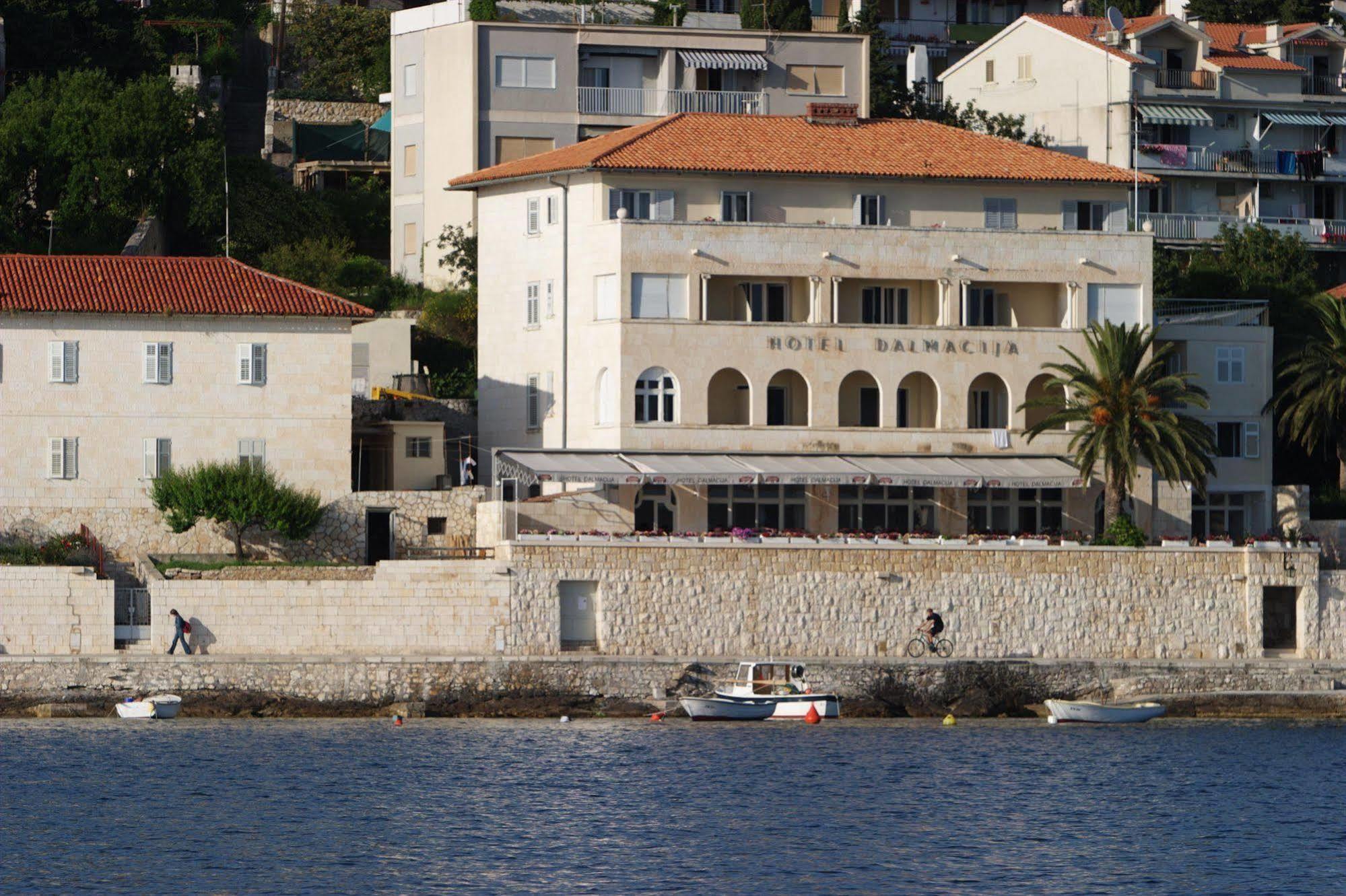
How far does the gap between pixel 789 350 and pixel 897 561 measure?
293 inches

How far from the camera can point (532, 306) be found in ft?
235

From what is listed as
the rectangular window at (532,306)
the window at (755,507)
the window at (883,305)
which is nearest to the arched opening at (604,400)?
the window at (755,507)

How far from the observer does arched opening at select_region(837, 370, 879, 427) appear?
69875 mm

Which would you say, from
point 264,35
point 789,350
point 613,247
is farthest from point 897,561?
point 264,35

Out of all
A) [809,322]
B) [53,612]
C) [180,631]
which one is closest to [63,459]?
[53,612]

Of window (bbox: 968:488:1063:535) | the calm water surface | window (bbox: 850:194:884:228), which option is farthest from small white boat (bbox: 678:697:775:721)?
window (bbox: 850:194:884:228)

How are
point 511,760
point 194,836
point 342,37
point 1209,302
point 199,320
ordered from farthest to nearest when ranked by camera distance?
point 342,37 < point 1209,302 < point 199,320 < point 511,760 < point 194,836

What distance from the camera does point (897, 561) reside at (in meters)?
64.3

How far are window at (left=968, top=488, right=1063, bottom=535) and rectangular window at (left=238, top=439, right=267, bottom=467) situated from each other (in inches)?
770

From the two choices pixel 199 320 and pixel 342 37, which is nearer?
pixel 199 320

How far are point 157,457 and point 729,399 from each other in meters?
15.9

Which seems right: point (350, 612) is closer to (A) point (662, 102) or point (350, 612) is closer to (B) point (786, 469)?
(B) point (786, 469)

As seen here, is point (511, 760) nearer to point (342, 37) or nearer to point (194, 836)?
point (194, 836)

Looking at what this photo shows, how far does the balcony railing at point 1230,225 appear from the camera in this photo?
298 feet
